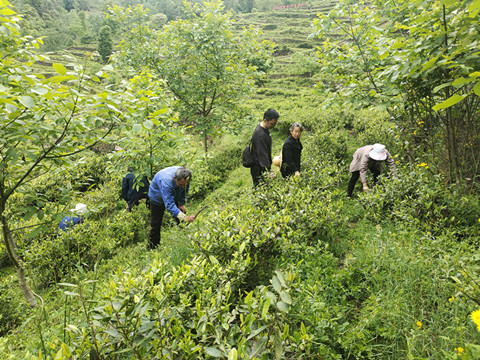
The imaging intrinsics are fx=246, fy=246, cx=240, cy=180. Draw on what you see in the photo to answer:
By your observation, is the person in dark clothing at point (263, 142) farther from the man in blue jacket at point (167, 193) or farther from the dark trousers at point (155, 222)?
the dark trousers at point (155, 222)

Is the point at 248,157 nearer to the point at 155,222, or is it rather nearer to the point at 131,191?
the point at 155,222

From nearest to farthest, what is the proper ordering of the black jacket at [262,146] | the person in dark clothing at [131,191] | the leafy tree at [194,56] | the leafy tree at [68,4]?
the black jacket at [262,146] → the person in dark clothing at [131,191] → the leafy tree at [194,56] → the leafy tree at [68,4]

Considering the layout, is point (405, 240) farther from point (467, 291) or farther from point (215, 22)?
point (215, 22)

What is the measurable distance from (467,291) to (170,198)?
3598 mm

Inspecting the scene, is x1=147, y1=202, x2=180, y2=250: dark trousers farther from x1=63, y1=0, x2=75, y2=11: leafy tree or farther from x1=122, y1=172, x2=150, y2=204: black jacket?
x1=63, y1=0, x2=75, y2=11: leafy tree

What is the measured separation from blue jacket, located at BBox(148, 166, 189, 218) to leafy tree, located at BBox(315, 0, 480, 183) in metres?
3.32

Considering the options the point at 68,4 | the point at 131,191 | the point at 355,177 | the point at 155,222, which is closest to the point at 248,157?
the point at 155,222

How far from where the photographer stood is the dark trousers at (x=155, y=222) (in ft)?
14.5

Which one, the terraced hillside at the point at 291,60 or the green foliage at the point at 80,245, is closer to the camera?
the green foliage at the point at 80,245

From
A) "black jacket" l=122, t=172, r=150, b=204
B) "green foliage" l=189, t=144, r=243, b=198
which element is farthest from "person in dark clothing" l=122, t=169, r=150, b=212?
"green foliage" l=189, t=144, r=243, b=198

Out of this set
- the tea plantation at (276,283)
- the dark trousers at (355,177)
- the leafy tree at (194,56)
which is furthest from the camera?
the leafy tree at (194,56)

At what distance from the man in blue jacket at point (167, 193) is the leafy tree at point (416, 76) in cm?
304

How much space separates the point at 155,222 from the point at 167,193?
826 millimetres

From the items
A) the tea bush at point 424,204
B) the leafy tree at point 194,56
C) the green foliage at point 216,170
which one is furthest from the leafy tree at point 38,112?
Answer: the green foliage at point 216,170
